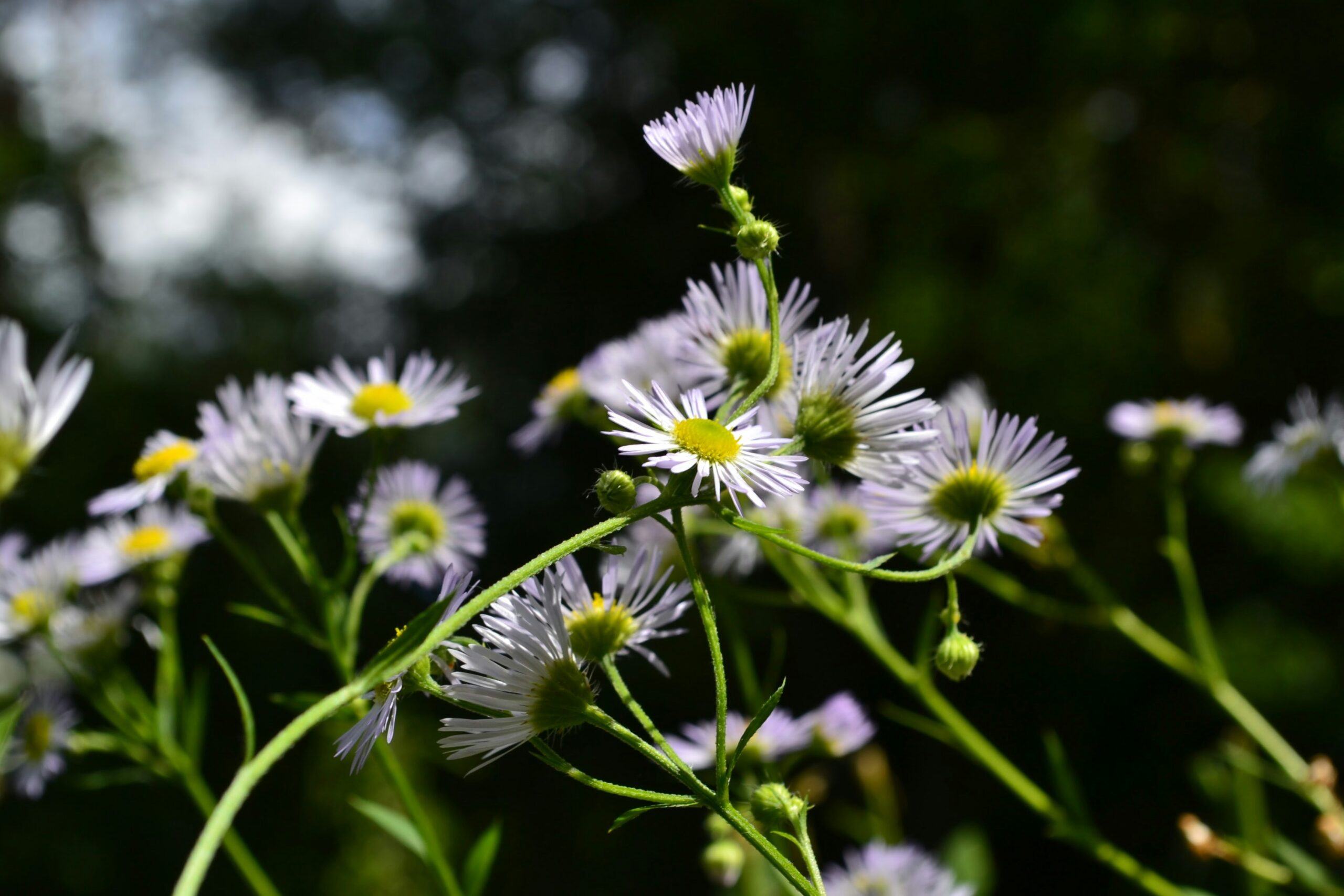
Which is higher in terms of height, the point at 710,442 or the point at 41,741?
the point at 710,442

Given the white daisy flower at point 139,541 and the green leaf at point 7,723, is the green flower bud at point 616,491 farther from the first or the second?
the white daisy flower at point 139,541

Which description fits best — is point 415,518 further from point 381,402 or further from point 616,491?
point 616,491

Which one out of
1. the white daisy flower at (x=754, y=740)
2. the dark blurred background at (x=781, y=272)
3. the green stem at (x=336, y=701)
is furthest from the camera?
the dark blurred background at (x=781, y=272)

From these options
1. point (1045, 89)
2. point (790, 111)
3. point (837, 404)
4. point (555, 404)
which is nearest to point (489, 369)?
point (790, 111)

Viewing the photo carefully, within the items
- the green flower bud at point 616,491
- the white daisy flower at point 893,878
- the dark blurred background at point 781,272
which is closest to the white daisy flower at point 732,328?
the green flower bud at point 616,491

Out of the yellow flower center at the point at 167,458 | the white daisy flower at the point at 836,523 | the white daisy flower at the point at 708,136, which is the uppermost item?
the white daisy flower at the point at 836,523

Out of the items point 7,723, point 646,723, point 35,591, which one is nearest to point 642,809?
point 646,723
